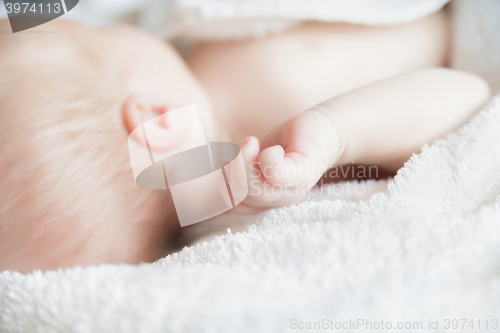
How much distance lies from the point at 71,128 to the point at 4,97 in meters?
0.09

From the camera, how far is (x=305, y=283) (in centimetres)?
31

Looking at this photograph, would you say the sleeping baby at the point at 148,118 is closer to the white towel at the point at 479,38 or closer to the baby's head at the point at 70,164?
the baby's head at the point at 70,164

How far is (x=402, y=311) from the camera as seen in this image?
0.29m

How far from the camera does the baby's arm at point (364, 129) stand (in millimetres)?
419

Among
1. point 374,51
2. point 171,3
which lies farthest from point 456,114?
point 171,3

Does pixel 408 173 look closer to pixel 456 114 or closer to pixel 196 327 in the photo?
pixel 456 114

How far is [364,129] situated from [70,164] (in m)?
0.40

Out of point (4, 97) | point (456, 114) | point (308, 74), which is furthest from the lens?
point (308, 74)
